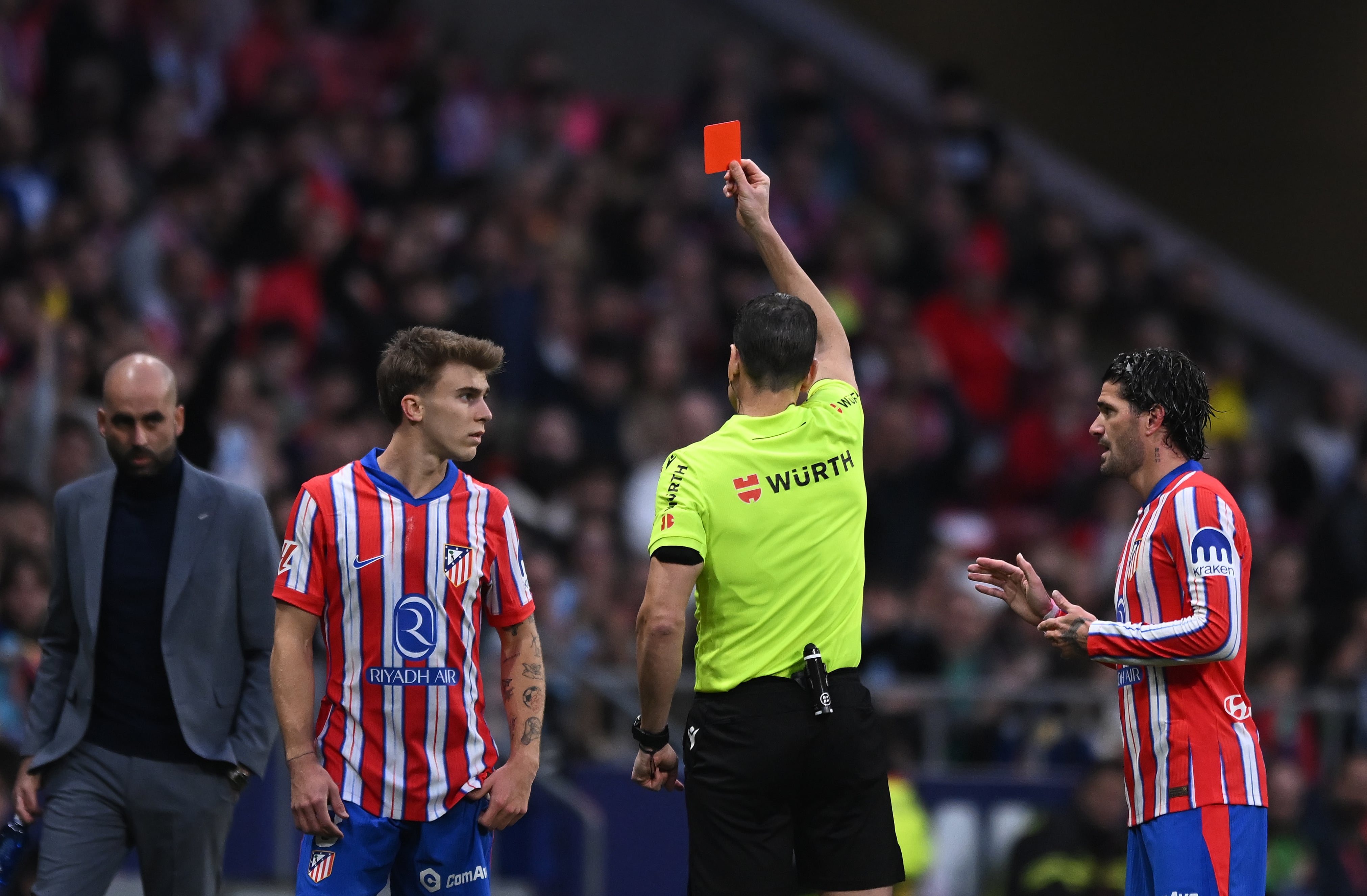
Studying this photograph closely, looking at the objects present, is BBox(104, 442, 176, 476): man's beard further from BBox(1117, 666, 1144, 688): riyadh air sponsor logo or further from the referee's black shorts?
BBox(1117, 666, 1144, 688): riyadh air sponsor logo

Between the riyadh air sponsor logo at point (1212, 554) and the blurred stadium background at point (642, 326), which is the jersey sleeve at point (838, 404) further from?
the blurred stadium background at point (642, 326)

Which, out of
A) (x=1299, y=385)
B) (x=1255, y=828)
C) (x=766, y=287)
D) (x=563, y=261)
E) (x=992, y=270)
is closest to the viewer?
(x=1255, y=828)

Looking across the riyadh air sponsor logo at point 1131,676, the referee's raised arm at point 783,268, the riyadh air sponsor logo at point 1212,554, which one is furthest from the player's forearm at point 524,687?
the riyadh air sponsor logo at point 1212,554

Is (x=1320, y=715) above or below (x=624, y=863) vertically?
above

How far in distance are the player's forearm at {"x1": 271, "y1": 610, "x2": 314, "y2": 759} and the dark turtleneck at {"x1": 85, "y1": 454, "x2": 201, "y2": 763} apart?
2.40ft

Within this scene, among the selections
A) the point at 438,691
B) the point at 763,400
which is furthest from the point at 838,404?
the point at 438,691

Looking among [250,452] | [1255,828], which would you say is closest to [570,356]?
[250,452]

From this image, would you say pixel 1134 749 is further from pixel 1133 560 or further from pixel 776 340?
pixel 776 340

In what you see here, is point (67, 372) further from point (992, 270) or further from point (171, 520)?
point (992, 270)

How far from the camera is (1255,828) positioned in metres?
4.95

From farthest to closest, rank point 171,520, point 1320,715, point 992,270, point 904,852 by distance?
1. point 992,270
2. point 1320,715
3. point 904,852
4. point 171,520

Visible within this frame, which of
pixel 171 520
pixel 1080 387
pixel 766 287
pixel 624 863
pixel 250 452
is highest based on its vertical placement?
pixel 766 287

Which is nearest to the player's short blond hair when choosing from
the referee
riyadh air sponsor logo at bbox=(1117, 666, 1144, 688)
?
the referee

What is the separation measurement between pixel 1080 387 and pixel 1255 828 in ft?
30.9
